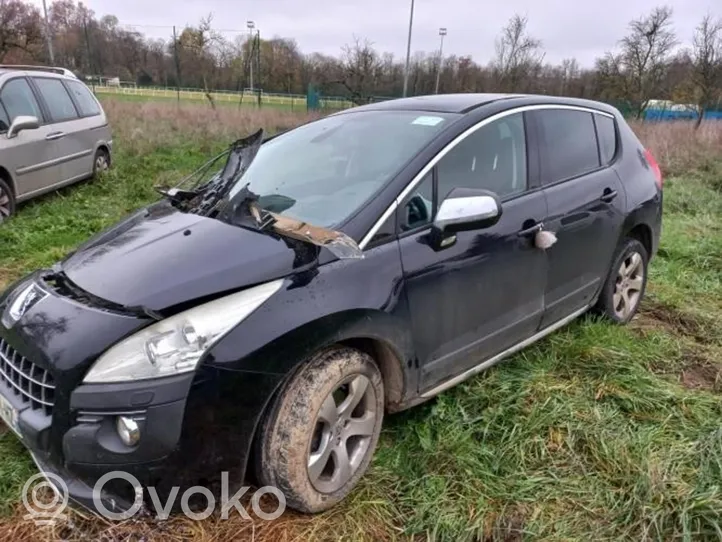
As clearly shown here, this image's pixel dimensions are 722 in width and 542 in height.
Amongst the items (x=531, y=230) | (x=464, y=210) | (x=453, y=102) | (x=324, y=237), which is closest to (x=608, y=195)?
(x=531, y=230)

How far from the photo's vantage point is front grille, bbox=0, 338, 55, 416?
1958 mm

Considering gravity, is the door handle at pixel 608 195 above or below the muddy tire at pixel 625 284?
above

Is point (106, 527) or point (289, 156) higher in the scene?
point (289, 156)

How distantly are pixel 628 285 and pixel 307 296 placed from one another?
2.82 meters

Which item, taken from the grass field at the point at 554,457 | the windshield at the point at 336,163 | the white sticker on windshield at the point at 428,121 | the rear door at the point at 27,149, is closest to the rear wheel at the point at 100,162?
the rear door at the point at 27,149

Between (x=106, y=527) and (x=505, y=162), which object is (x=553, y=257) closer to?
(x=505, y=162)

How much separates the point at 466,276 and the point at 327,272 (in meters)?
0.76

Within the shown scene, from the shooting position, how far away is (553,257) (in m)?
3.12

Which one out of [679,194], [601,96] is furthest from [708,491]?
[601,96]

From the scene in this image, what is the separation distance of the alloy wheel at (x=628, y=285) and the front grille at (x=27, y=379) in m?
3.36

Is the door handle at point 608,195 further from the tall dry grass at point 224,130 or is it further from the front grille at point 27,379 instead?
the tall dry grass at point 224,130

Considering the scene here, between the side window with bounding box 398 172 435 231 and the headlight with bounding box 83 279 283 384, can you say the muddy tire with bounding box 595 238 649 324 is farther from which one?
the headlight with bounding box 83 279 283 384

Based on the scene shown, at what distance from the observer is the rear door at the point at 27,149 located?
19.8ft

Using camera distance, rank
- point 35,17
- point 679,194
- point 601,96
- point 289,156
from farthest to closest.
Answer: point 35,17, point 601,96, point 679,194, point 289,156
